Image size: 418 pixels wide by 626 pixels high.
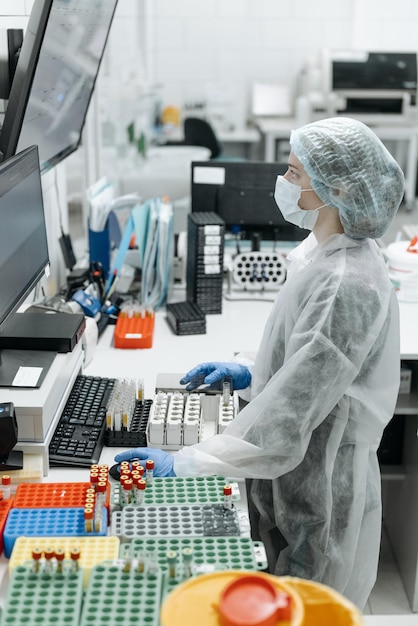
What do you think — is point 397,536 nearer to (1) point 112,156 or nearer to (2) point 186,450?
(2) point 186,450

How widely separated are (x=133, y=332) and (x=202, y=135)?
3.80m

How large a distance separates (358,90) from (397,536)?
454 centimetres

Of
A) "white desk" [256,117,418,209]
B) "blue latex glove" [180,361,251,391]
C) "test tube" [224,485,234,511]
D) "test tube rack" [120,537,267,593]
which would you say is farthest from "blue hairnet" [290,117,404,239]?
"white desk" [256,117,418,209]

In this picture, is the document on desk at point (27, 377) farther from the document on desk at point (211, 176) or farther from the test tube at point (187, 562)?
the document on desk at point (211, 176)

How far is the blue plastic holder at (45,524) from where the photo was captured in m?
1.40

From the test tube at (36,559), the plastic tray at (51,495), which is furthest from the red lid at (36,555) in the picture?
the plastic tray at (51,495)

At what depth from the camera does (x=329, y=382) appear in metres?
1.57

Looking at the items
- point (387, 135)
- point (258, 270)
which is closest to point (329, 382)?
point (258, 270)

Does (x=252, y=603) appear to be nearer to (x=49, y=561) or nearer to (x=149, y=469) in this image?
(x=49, y=561)

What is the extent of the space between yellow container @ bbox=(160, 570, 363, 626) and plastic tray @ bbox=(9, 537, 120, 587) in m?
0.34

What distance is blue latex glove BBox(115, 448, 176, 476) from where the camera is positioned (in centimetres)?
164

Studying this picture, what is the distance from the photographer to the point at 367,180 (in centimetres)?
160

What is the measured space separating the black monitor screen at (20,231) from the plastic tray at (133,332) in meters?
0.43

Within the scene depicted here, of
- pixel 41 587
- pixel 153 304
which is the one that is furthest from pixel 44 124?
pixel 41 587
